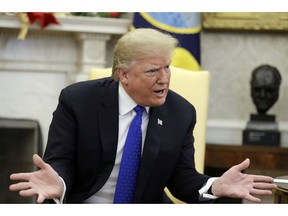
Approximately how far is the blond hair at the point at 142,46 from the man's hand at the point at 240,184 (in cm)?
46

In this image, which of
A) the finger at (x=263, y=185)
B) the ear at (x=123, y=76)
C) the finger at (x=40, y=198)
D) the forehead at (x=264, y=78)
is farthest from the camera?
the forehead at (x=264, y=78)

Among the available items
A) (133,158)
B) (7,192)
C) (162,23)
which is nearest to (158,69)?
(133,158)

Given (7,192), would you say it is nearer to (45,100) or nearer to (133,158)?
(45,100)

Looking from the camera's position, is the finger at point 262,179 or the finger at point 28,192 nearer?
the finger at point 28,192

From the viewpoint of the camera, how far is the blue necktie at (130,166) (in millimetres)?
2344

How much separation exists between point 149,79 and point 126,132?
233 millimetres

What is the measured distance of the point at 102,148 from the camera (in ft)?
7.68

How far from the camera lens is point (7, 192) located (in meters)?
4.89

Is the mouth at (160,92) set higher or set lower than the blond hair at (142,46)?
lower

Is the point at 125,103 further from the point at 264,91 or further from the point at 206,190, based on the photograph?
the point at 264,91

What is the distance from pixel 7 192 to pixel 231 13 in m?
2.08

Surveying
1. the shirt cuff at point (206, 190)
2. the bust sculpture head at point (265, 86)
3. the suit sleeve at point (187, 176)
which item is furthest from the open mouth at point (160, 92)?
the bust sculpture head at point (265, 86)

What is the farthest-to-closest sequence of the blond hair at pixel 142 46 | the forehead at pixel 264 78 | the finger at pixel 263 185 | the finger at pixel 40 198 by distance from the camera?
the forehead at pixel 264 78 → the blond hair at pixel 142 46 → the finger at pixel 263 185 → the finger at pixel 40 198

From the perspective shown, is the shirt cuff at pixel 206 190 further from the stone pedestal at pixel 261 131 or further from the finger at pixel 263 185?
the stone pedestal at pixel 261 131
